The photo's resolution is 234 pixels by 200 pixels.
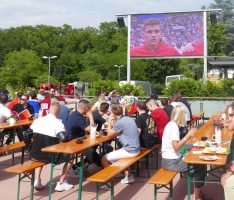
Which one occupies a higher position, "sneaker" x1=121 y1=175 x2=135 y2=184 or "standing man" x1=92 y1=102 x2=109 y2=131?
"standing man" x1=92 y1=102 x2=109 y2=131

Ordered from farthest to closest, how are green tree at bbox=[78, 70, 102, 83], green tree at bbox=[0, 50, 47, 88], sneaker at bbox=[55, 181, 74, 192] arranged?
green tree at bbox=[78, 70, 102, 83]
green tree at bbox=[0, 50, 47, 88]
sneaker at bbox=[55, 181, 74, 192]

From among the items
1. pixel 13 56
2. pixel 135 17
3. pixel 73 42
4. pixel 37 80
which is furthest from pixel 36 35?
pixel 135 17

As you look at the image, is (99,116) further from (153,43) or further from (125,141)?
(153,43)

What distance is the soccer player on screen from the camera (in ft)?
83.7

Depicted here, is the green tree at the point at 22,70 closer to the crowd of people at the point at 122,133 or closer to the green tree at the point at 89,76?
the green tree at the point at 89,76

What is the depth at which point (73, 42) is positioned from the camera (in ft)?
226

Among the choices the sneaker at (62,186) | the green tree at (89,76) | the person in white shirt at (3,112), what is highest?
the green tree at (89,76)

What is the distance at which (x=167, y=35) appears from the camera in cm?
2541

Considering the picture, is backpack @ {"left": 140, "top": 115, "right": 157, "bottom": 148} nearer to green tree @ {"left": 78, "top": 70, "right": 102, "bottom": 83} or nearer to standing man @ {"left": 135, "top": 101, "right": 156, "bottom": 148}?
standing man @ {"left": 135, "top": 101, "right": 156, "bottom": 148}

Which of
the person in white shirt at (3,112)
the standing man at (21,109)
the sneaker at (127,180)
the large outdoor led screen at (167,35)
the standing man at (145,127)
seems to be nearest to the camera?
the sneaker at (127,180)

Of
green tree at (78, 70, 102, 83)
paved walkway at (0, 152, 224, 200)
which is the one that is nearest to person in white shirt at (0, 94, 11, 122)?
paved walkway at (0, 152, 224, 200)

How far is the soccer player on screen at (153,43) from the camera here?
2550 cm

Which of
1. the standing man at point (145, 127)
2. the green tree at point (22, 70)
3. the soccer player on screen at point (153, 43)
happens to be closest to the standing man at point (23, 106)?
the standing man at point (145, 127)

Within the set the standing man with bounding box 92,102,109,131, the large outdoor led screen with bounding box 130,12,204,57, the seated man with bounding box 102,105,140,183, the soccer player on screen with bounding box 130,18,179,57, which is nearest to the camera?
the seated man with bounding box 102,105,140,183
